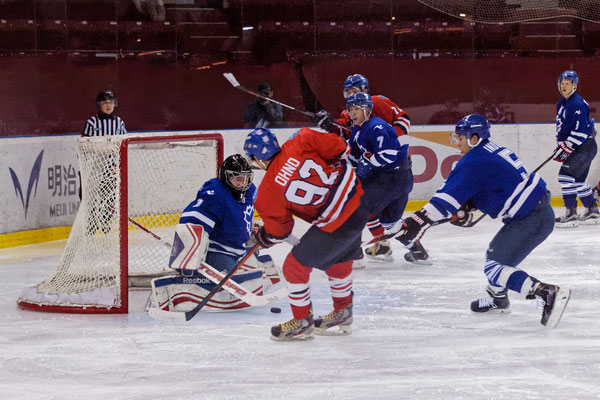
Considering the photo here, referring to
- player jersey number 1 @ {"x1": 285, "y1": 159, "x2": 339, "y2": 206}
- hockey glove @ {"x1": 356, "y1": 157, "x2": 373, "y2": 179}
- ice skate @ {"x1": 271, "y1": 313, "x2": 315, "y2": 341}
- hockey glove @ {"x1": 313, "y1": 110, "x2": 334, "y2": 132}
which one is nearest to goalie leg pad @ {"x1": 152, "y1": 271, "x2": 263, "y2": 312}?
ice skate @ {"x1": 271, "y1": 313, "x2": 315, "y2": 341}

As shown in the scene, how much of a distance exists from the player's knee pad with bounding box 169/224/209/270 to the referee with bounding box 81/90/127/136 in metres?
2.88

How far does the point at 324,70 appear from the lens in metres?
8.97

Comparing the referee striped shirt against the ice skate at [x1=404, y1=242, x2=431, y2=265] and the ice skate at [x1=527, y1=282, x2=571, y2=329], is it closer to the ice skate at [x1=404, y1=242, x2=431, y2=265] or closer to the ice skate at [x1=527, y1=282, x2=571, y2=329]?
the ice skate at [x1=404, y1=242, x2=431, y2=265]

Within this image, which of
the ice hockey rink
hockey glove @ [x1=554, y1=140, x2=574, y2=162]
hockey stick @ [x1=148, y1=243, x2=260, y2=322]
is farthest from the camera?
hockey glove @ [x1=554, y1=140, x2=574, y2=162]

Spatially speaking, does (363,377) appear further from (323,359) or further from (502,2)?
(502,2)

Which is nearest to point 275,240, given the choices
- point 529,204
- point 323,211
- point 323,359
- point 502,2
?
point 323,211

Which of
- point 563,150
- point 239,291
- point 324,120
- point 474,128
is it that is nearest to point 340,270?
point 239,291

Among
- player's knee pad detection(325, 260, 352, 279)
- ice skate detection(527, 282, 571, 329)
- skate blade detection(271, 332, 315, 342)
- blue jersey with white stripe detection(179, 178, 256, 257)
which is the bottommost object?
skate blade detection(271, 332, 315, 342)

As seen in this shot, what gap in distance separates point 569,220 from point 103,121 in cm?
355

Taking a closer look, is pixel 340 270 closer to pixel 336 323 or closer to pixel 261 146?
pixel 336 323

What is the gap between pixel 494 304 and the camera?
14.0 ft

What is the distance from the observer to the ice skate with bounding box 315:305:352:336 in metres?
3.88

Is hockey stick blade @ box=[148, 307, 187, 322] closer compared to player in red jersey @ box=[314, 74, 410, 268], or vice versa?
hockey stick blade @ box=[148, 307, 187, 322]

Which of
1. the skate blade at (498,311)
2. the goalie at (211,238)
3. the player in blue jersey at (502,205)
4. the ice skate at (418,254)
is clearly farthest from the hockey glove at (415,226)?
the ice skate at (418,254)
